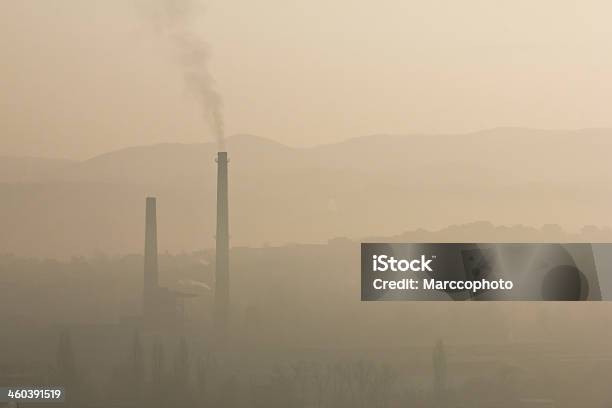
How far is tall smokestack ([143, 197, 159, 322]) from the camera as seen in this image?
18.5 feet

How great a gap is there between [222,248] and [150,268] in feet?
1.73

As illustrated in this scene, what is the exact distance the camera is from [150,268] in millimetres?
5664

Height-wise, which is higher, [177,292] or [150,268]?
[150,268]

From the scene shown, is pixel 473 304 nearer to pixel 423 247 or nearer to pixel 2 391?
pixel 423 247

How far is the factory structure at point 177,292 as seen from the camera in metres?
5.61

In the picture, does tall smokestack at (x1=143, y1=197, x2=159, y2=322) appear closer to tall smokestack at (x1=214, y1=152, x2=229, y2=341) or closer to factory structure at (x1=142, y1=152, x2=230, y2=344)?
factory structure at (x1=142, y1=152, x2=230, y2=344)

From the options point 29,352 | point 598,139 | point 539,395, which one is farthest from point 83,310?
point 598,139

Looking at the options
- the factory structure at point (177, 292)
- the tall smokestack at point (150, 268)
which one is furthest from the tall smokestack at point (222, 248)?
the tall smokestack at point (150, 268)

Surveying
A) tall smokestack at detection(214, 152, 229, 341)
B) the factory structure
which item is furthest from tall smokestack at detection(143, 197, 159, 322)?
tall smokestack at detection(214, 152, 229, 341)

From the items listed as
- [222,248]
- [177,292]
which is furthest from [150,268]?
[222,248]

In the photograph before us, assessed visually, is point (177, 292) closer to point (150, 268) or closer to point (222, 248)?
point (150, 268)

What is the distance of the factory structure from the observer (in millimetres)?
5613

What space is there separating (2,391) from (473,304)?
3.36 meters

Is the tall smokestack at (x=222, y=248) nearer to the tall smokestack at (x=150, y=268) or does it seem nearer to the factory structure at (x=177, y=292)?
the factory structure at (x=177, y=292)
